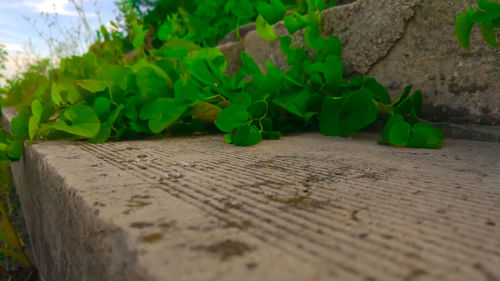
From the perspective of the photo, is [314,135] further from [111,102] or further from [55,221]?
[55,221]

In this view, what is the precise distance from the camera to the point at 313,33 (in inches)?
63.4

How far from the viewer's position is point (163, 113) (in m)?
1.37

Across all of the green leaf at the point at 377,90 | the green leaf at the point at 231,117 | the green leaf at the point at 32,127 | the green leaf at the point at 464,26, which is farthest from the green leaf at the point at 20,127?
the green leaf at the point at 464,26

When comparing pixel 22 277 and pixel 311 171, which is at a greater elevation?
pixel 311 171

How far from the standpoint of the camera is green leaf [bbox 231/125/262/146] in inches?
48.4

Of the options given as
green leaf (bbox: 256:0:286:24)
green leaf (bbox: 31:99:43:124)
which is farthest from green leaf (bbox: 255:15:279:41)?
green leaf (bbox: 31:99:43:124)

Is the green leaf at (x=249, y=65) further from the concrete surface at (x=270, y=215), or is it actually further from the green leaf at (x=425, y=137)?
the green leaf at (x=425, y=137)

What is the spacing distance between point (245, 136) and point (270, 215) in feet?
2.19

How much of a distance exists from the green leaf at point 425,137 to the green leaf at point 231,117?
0.56 metres

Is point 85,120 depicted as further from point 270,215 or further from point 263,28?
point 270,215

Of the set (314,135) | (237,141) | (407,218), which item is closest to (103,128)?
(237,141)

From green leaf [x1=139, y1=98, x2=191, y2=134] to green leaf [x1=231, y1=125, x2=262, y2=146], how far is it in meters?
0.27

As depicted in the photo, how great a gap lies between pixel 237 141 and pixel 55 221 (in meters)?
0.59

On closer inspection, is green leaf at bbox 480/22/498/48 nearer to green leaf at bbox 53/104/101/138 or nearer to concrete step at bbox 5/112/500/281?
concrete step at bbox 5/112/500/281
